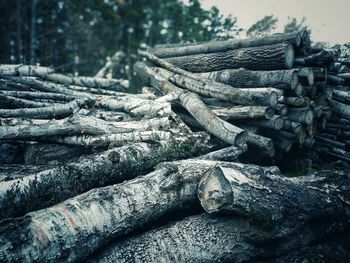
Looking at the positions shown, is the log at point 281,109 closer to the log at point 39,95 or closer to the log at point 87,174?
the log at point 87,174

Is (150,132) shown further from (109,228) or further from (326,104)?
(326,104)

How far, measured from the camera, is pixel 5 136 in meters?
3.56

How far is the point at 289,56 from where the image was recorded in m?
4.84

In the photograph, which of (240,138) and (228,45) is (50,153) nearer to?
(240,138)

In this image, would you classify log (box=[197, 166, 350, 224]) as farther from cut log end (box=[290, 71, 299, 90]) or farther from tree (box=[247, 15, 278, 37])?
tree (box=[247, 15, 278, 37])

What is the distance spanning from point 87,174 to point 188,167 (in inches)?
44.8

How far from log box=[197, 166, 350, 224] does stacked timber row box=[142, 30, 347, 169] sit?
45.3 inches

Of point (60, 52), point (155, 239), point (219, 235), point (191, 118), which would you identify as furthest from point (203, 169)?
point (60, 52)

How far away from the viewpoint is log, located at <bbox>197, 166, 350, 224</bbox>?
2619mm

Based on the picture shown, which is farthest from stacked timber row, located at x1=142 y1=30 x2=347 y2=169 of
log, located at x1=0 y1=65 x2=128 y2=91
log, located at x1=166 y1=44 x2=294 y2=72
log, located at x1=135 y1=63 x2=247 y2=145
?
log, located at x1=0 y1=65 x2=128 y2=91

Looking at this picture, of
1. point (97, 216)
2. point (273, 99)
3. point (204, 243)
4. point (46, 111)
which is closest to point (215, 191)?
point (204, 243)

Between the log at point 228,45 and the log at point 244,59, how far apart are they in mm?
211

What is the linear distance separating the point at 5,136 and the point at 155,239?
2379 millimetres

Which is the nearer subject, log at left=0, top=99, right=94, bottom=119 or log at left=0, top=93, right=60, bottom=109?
log at left=0, top=99, right=94, bottom=119
